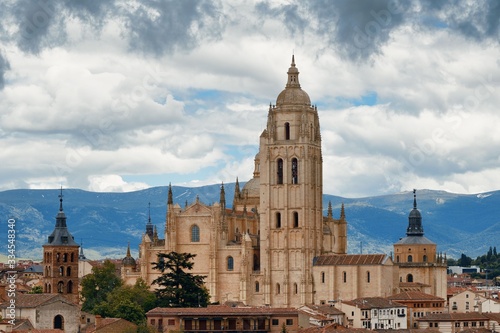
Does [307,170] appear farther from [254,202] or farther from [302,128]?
[254,202]

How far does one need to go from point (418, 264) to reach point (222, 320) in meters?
34.8

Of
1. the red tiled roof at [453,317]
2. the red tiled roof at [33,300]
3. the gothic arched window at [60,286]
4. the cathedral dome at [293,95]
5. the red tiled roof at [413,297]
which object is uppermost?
the cathedral dome at [293,95]

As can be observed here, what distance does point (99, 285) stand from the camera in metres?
124

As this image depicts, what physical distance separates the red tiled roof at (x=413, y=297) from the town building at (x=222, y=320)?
1672cm

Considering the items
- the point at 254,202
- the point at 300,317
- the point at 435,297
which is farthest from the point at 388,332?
the point at 254,202

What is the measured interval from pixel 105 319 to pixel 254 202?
40.1 metres

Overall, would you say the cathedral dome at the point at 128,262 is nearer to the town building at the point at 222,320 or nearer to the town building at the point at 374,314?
the town building at the point at 374,314

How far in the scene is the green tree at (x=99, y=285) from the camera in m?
122

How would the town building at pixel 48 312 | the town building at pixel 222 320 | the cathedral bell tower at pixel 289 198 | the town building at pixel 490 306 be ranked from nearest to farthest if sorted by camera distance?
the town building at pixel 222 320 → the town building at pixel 48 312 → the town building at pixel 490 306 → the cathedral bell tower at pixel 289 198

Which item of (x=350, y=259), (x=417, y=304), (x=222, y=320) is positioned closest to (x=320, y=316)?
(x=222, y=320)

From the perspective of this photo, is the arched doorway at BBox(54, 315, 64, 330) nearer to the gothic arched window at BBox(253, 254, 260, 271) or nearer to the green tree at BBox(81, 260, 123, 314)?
the green tree at BBox(81, 260, 123, 314)

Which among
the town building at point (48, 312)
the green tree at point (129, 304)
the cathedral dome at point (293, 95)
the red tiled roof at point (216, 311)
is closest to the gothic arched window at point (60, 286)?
the green tree at point (129, 304)

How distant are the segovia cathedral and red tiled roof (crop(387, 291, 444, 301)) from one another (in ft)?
15.5

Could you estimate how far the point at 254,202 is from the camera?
140125 mm
